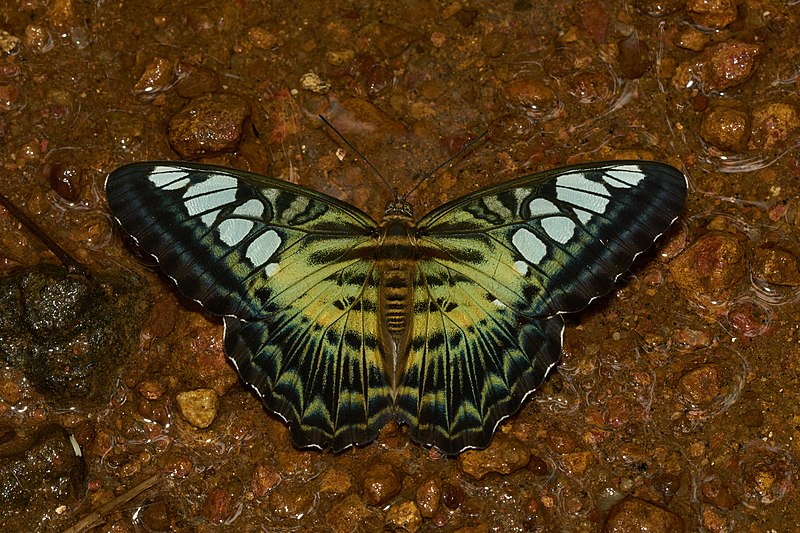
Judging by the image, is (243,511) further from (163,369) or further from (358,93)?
(358,93)

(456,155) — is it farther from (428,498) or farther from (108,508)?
(108,508)

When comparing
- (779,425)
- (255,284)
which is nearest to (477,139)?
(255,284)

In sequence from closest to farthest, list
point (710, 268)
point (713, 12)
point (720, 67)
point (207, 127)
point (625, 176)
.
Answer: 1. point (625, 176)
2. point (710, 268)
3. point (207, 127)
4. point (720, 67)
5. point (713, 12)

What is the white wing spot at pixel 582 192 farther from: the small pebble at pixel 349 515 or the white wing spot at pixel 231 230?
the small pebble at pixel 349 515

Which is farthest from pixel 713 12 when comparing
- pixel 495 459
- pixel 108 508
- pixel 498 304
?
pixel 108 508

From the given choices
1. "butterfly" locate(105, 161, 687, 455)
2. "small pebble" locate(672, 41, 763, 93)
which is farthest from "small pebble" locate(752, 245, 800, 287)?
"butterfly" locate(105, 161, 687, 455)

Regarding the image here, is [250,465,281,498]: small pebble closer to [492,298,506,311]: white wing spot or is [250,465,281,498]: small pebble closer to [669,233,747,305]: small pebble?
[492,298,506,311]: white wing spot
